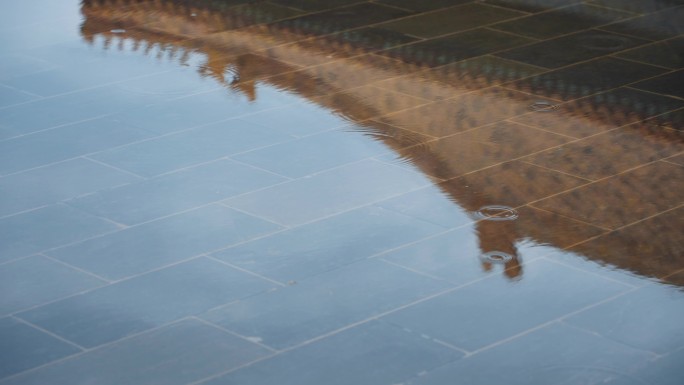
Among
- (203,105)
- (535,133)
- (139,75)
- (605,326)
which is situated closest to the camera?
(605,326)

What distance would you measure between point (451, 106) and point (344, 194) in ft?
6.25

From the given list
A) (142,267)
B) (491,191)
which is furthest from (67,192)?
(491,191)

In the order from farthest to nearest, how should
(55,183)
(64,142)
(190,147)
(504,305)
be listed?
(64,142)
(190,147)
(55,183)
(504,305)

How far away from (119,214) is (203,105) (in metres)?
2.06

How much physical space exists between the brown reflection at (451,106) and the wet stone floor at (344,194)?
0.03 m

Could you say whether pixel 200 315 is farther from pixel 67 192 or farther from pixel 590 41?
pixel 590 41

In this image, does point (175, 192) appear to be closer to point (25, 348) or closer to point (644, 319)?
point (25, 348)

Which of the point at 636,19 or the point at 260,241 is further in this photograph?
the point at 636,19

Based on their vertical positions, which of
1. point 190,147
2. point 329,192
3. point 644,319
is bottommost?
point 644,319

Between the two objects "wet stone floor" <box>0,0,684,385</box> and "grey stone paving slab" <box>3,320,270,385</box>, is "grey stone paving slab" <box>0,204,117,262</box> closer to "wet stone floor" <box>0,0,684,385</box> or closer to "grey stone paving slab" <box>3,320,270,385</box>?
"wet stone floor" <box>0,0,684,385</box>

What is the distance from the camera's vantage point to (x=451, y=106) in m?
9.77

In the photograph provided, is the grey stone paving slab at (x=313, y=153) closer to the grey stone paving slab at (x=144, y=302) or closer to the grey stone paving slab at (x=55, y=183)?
the grey stone paving slab at (x=55, y=183)

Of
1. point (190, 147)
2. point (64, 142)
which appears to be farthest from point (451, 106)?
point (64, 142)

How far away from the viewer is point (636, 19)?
39.2ft
